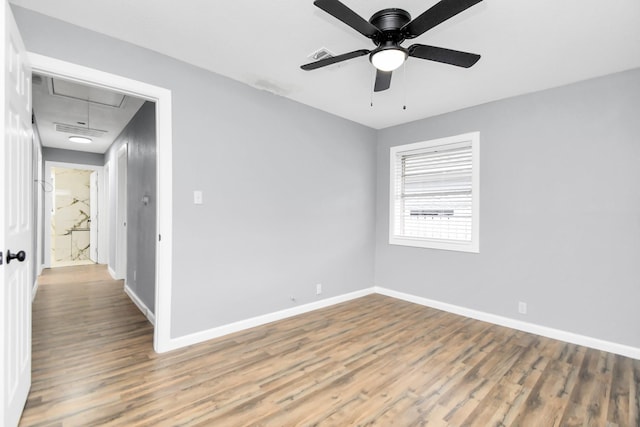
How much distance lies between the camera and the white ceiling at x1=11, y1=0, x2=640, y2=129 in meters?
1.99

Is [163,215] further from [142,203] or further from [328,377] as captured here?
[328,377]

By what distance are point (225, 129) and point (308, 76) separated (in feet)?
3.22

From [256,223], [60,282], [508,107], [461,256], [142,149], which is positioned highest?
[508,107]

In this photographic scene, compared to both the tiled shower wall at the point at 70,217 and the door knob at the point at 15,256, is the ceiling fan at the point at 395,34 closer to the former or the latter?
the door knob at the point at 15,256

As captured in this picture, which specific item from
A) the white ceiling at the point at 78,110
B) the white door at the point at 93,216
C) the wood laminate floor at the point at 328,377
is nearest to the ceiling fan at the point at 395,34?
the wood laminate floor at the point at 328,377

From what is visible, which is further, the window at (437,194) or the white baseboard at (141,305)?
the window at (437,194)

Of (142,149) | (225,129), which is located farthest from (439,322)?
(142,149)

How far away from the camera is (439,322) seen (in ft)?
11.4

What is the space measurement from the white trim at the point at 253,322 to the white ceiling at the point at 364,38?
2503mm

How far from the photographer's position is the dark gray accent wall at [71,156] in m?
6.32

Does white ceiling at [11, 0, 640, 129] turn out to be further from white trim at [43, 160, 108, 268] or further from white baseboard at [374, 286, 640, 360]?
white trim at [43, 160, 108, 268]

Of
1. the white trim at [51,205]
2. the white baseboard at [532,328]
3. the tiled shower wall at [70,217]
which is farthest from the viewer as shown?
the tiled shower wall at [70,217]

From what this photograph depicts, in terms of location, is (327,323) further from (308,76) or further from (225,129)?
(308,76)

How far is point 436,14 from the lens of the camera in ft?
A: 5.24
